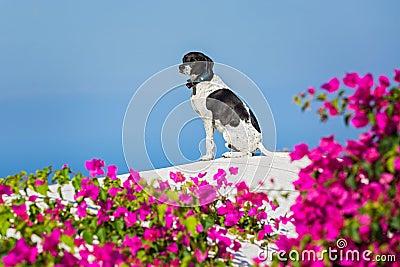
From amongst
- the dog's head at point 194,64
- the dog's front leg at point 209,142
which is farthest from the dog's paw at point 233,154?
the dog's head at point 194,64

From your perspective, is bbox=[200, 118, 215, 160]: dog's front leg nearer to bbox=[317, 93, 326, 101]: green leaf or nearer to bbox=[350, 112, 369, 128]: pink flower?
bbox=[317, 93, 326, 101]: green leaf

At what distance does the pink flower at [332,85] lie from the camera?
302 cm

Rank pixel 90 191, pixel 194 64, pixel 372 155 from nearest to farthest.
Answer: pixel 372 155
pixel 90 191
pixel 194 64

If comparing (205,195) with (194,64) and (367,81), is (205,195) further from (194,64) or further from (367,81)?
(194,64)

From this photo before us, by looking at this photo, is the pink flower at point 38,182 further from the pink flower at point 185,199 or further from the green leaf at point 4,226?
the pink flower at point 185,199

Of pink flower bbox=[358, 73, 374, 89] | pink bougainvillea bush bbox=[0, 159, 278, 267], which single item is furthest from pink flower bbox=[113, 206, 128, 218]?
pink flower bbox=[358, 73, 374, 89]

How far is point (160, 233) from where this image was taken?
3658 millimetres

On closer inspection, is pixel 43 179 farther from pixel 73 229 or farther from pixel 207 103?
pixel 207 103

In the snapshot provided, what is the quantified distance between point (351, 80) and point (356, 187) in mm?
610

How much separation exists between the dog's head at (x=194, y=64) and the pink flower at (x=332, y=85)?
13.5ft

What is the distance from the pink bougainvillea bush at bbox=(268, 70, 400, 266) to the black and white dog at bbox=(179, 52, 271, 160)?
4.04 meters

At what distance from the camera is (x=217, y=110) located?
7195mm

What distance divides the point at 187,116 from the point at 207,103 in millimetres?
820

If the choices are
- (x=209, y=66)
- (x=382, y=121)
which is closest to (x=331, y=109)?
(x=382, y=121)
